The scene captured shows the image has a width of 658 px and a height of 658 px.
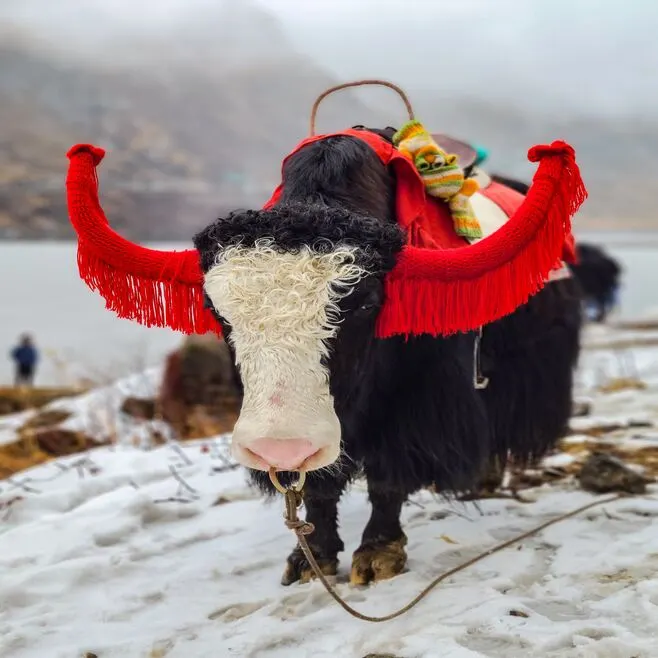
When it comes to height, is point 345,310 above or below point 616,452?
above

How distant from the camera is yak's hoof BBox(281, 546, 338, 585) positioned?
2.26m

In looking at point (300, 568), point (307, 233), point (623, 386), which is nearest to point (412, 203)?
point (307, 233)

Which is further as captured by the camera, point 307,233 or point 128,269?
point 128,269

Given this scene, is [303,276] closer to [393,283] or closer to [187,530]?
[393,283]

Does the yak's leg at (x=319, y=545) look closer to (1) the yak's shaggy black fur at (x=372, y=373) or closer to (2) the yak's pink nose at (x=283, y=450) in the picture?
(1) the yak's shaggy black fur at (x=372, y=373)

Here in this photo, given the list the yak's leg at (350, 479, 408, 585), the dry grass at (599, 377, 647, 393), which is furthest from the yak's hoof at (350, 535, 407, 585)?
the dry grass at (599, 377, 647, 393)

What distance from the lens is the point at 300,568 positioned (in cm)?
227

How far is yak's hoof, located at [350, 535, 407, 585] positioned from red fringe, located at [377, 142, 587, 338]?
80 centimetres

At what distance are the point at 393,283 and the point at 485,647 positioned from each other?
930 mm

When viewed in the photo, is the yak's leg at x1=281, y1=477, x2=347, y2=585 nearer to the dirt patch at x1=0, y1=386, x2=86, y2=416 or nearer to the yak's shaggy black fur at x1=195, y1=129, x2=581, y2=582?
the yak's shaggy black fur at x1=195, y1=129, x2=581, y2=582

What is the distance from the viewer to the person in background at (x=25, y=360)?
34.4 feet

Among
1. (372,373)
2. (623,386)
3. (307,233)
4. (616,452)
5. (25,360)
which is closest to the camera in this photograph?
(307,233)

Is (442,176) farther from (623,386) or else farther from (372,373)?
(623,386)

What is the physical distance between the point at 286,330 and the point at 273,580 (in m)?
1.08
